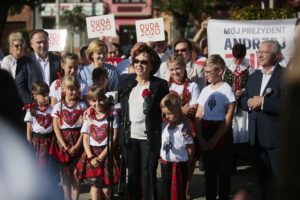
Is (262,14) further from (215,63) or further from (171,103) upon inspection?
(171,103)

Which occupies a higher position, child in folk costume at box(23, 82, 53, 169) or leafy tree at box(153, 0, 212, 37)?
leafy tree at box(153, 0, 212, 37)

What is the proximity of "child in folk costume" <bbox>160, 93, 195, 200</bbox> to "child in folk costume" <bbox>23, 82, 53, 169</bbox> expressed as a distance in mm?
1446

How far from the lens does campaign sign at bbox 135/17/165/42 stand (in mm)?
9672

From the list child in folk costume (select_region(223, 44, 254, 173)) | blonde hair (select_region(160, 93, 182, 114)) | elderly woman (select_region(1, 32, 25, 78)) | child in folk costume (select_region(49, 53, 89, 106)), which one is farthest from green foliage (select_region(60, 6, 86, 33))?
blonde hair (select_region(160, 93, 182, 114))

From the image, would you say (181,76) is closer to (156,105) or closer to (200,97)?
(200,97)

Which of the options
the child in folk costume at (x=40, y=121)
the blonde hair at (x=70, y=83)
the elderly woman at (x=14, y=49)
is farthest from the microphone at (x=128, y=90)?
the elderly woman at (x=14, y=49)

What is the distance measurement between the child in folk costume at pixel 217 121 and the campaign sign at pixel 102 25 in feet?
14.5

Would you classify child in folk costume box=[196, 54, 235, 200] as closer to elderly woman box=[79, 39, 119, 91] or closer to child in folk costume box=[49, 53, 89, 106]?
elderly woman box=[79, 39, 119, 91]

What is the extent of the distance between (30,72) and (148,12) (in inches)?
1570

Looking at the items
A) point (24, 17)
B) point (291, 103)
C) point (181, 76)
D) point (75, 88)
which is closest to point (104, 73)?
point (75, 88)

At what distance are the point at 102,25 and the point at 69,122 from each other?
4.42 m

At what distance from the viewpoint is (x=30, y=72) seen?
24.1 feet

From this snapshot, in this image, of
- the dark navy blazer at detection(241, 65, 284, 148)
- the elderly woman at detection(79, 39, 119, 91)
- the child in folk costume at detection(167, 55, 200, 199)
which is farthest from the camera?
the elderly woman at detection(79, 39, 119, 91)

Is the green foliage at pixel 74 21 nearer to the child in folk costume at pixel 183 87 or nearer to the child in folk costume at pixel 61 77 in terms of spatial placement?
the child in folk costume at pixel 61 77
